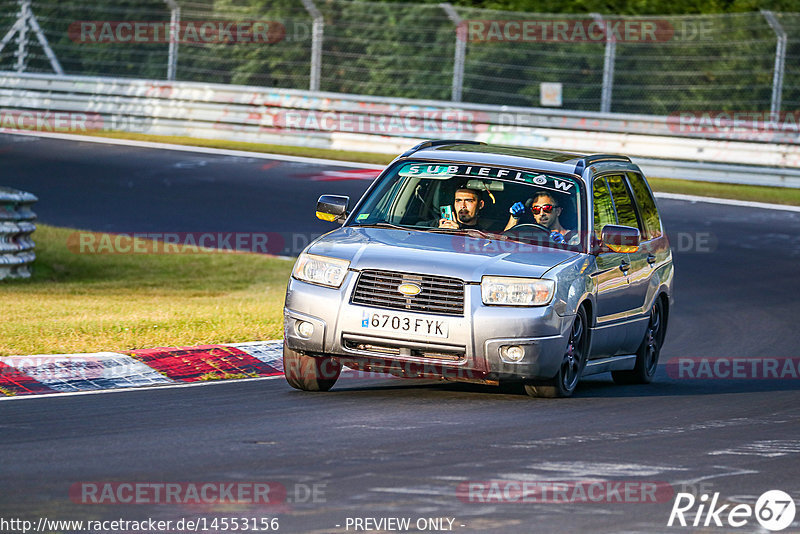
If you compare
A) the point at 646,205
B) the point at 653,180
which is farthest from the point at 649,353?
the point at 653,180

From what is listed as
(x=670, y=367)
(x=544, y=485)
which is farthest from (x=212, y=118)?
(x=544, y=485)

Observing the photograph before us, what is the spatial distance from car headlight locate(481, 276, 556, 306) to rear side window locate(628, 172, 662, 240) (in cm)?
247

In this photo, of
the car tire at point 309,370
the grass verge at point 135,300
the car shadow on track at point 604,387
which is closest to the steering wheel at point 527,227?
the car shadow on track at point 604,387

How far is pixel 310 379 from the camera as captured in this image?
31.3ft

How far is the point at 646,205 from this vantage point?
11648 mm

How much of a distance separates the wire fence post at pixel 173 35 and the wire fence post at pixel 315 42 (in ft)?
9.09

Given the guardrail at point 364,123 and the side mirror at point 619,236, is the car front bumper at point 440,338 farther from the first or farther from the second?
the guardrail at point 364,123

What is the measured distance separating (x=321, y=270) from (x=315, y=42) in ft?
61.2

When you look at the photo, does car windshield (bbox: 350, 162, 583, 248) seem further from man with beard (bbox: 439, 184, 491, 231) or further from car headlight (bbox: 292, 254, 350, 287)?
car headlight (bbox: 292, 254, 350, 287)

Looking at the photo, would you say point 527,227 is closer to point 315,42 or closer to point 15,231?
point 15,231

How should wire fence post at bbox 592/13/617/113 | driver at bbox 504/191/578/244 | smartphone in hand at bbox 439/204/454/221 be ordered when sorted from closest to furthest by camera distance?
driver at bbox 504/191/578/244 < smartphone in hand at bbox 439/204/454/221 < wire fence post at bbox 592/13/617/113

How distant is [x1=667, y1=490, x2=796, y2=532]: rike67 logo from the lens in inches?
247

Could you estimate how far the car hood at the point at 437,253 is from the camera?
8.97 metres

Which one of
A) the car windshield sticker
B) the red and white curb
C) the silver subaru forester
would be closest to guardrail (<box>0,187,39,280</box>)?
the red and white curb
